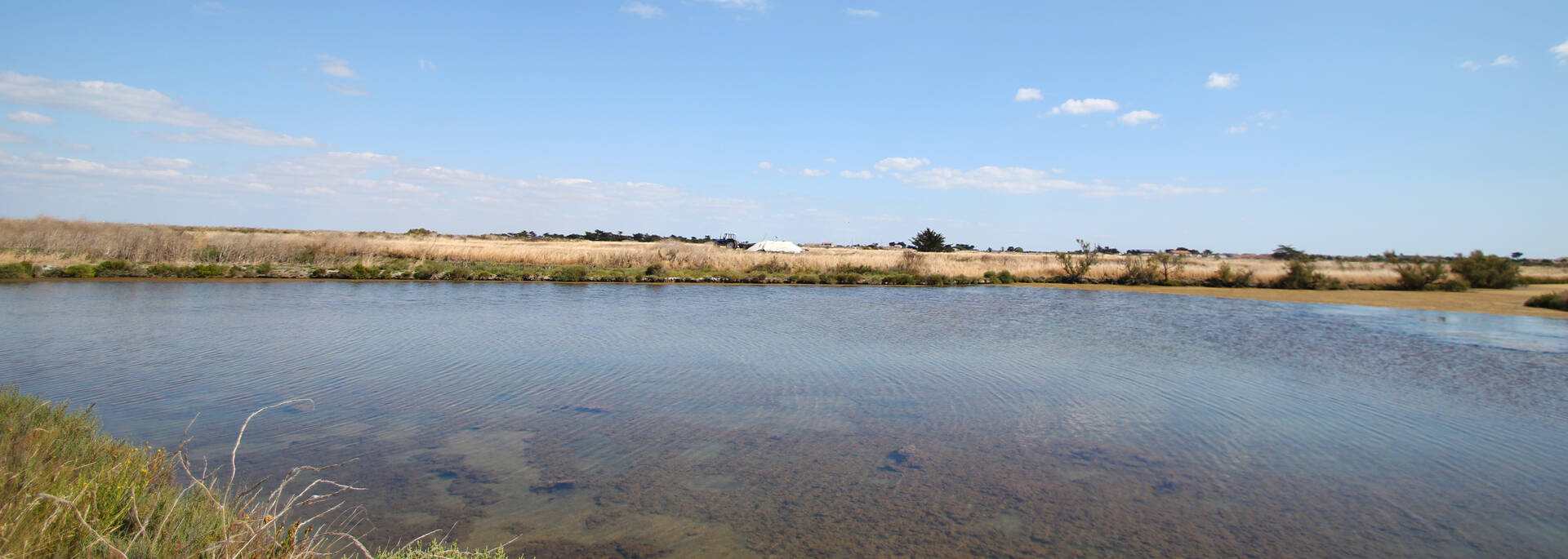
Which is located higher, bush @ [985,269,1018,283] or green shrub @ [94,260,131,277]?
bush @ [985,269,1018,283]

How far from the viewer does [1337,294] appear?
1093 inches

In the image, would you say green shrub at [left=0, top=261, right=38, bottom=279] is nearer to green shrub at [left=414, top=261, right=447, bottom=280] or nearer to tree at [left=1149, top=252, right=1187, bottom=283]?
green shrub at [left=414, top=261, right=447, bottom=280]

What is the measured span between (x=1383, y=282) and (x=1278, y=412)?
30699 millimetres

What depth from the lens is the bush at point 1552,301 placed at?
20.8 m

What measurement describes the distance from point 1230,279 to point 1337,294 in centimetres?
468

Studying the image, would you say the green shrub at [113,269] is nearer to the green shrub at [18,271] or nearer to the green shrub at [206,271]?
the green shrub at [18,271]

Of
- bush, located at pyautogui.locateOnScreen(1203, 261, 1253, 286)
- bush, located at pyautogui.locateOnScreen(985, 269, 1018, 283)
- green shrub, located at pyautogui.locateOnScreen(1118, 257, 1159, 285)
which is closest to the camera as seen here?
bush, located at pyautogui.locateOnScreen(1203, 261, 1253, 286)

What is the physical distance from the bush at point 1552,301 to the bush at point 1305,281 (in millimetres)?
8203

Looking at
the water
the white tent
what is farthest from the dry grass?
the water

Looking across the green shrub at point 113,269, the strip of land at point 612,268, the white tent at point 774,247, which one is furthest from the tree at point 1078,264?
the green shrub at point 113,269

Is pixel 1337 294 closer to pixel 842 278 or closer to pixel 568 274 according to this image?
pixel 842 278

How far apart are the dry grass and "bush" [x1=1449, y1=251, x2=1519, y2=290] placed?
2494 millimetres

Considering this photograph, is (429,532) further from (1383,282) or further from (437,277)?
(1383,282)

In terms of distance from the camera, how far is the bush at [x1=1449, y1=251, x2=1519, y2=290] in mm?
30266
